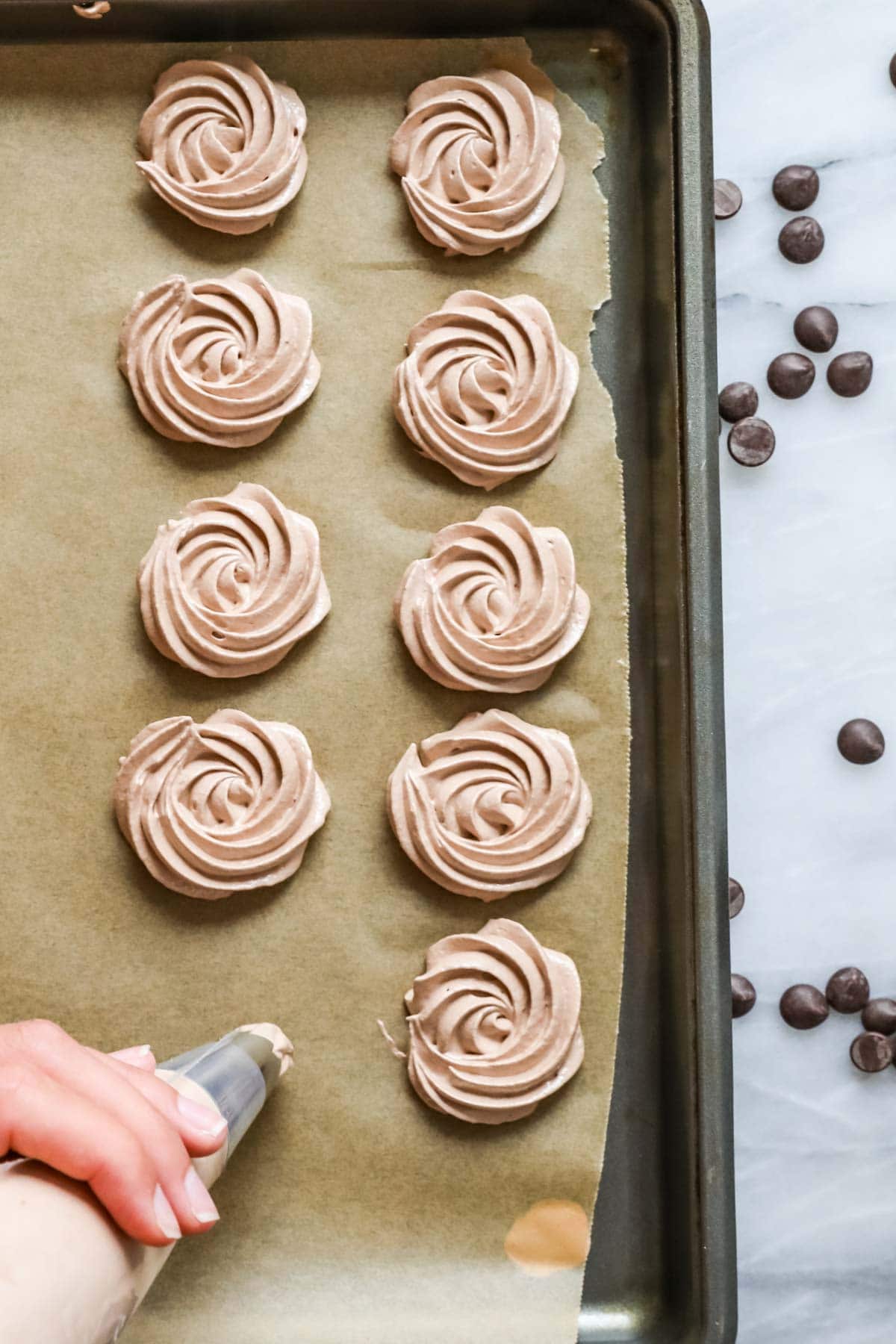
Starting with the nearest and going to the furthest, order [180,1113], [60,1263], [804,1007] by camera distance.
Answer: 1. [60,1263]
2. [180,1113]
3. [804,1007]

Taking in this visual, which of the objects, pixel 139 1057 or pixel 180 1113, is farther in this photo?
pixel 139 1057

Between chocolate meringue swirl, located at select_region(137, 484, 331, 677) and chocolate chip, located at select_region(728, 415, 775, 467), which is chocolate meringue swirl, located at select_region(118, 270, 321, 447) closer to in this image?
chocolate meringue swirl, located at select_region(137, 484, 331, 677)

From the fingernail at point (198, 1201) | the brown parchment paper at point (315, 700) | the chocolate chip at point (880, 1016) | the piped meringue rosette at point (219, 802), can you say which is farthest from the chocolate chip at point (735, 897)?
the fingernail at point (198, 1201)

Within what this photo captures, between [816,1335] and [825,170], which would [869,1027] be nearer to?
[816,1335]

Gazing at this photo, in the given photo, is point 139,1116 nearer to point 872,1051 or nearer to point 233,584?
point 233,584

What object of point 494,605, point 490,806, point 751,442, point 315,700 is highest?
point 751,442

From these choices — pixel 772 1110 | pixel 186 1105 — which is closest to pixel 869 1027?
pixel 772 1110

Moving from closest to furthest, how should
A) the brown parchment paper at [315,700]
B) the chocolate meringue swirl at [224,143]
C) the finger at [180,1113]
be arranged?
the finger at [180,1113] < the brown parchment paper at [315,700] < the chocolate meringue swirl at [224,143]

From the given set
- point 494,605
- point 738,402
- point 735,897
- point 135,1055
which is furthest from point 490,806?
point 738,402

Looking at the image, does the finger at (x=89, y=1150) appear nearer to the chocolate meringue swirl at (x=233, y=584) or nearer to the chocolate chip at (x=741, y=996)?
the chocolate meringue swirl at (x=233, y=584)
